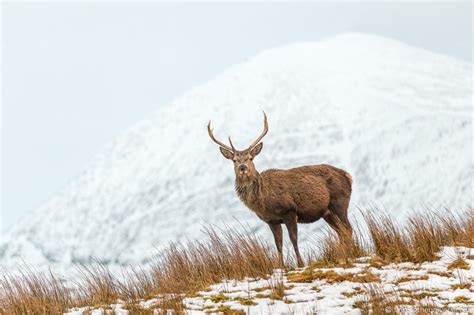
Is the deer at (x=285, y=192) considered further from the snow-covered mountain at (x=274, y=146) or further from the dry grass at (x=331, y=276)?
the snow-covered mountain at (x=274, y=146)

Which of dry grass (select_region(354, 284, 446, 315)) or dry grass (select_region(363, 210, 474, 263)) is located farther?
dry grass (select_region(363, 210, 474, 263))

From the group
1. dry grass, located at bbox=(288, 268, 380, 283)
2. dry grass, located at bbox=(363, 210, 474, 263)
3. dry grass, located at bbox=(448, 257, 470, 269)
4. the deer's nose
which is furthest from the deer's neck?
dry grass, located at bbox=(448, 257, 470, 269)

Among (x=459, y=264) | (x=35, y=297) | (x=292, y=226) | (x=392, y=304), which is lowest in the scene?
(x=392, y=304)

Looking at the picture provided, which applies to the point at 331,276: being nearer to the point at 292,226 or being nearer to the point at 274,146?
the point at 292,226

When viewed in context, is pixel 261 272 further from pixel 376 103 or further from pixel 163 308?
pixel 376 103

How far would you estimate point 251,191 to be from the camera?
11125mm

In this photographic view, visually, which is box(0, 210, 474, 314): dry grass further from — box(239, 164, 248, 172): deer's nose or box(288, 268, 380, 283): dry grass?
box(239, 164, 248, 172): deer's nose

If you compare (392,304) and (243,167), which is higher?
(243,167)

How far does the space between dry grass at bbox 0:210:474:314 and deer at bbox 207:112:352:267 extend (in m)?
1.12

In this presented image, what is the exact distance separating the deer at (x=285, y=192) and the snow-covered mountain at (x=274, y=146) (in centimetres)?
8079

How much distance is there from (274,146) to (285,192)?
106616mm

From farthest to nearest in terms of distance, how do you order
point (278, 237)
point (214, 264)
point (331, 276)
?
point (278, 237) → point (214, 264) → point (331, 276)

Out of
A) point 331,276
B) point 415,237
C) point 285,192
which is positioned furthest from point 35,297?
point 415,237

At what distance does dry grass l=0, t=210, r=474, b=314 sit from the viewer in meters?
8.73
